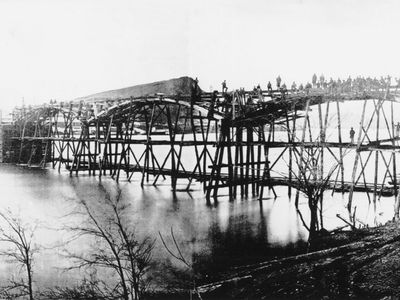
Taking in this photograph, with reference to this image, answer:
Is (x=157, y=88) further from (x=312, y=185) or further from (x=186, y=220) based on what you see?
(x=312, y=185)

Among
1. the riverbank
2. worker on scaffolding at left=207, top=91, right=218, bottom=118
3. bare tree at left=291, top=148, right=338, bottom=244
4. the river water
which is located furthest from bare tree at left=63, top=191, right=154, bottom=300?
worker on scaffolding at left=207, top=91, right=218, bottom=118

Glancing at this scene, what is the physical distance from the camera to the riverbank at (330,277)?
239 inches

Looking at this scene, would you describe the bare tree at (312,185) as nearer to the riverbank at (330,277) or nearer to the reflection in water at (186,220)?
the reflection in water at (186,220)

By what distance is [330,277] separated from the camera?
6.38 metres

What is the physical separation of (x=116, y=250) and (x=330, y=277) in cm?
667

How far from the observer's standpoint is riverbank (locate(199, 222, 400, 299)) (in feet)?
19.9

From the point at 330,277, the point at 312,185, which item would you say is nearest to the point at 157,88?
the point at 312,185

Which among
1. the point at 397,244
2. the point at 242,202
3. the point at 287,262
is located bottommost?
the point at 242,202

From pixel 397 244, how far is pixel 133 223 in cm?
968

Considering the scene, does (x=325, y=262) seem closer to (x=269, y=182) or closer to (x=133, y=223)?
(x=133, y=223)

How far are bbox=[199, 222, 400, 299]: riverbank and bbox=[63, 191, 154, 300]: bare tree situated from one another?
1573 mm

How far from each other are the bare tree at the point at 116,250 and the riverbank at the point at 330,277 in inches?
61.9

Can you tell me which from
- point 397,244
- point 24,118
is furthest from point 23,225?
point 24,118

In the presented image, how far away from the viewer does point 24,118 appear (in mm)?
33031
